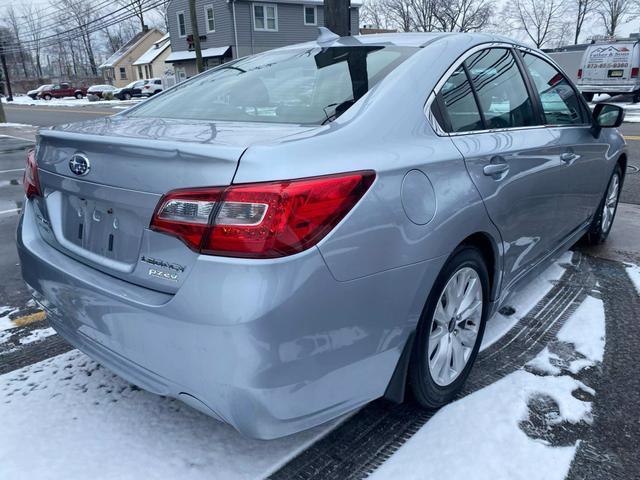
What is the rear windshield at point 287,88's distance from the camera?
2172mm

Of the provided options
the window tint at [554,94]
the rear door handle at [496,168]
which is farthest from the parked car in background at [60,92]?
the rear door handle at [496,168]

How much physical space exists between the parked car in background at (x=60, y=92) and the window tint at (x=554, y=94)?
5550 centimetres

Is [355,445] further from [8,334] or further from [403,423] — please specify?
[8,334]

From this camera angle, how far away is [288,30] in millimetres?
33438

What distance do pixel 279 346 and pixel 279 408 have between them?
22 centimetres

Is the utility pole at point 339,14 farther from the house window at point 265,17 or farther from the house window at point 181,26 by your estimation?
the house window at point 181,26

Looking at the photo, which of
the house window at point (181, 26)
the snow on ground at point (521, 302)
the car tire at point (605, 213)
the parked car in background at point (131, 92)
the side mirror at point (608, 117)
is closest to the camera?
the snow on ground at point (521, 302)

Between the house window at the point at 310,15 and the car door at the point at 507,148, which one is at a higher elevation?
the house window at the point at 310,15

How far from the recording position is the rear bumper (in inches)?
60.8

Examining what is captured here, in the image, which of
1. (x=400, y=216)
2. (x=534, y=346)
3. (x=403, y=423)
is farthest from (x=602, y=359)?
(x=400, y=216)

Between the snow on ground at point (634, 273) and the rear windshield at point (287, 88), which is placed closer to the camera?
the rear windshield at point (287, 88)

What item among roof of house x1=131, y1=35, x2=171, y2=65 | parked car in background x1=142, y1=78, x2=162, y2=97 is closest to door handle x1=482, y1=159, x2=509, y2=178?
parked car in background x1=142, y1=78, x2=162, y2=97

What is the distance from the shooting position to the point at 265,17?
3247 cm

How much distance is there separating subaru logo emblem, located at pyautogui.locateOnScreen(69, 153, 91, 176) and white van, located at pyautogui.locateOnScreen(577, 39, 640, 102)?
66.1 ft
